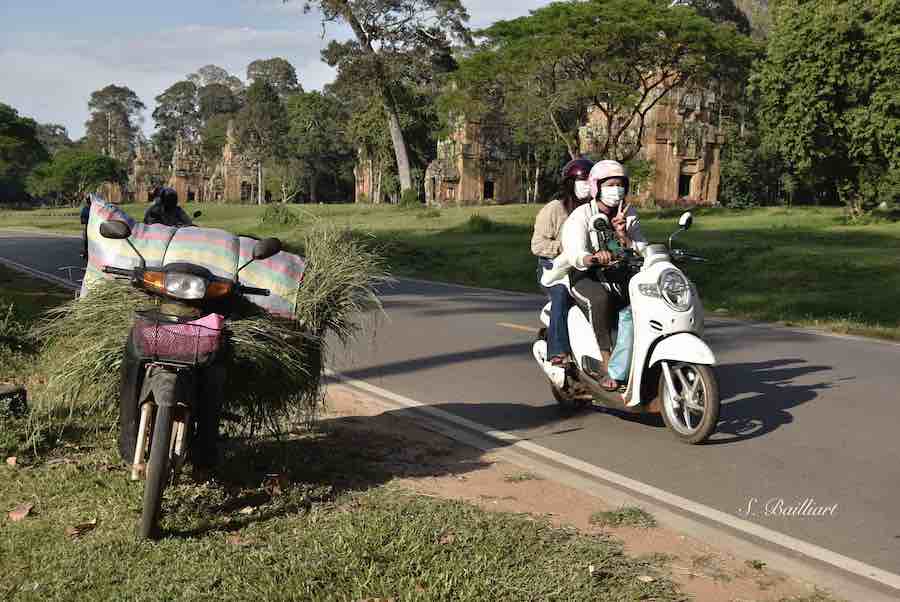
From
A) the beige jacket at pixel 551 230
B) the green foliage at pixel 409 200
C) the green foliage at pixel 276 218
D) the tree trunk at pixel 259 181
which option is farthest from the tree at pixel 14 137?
the beige jacket at pixel 551 230

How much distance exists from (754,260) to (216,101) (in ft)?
316

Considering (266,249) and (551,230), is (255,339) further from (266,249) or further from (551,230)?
(551,230)

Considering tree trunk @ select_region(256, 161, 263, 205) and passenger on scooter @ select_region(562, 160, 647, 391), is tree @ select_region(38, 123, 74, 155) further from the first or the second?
passenger on scooter @ select_region(562, 160, 647, 391)

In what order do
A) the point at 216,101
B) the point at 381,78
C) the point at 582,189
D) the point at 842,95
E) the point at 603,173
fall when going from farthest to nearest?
the point at 216,101 < the point at 381,78 < the point at 842,95 < the point at 582,189 < the point at 603,173

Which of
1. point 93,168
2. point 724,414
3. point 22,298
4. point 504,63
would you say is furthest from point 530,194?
point 724,414

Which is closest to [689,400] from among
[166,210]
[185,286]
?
[185,286]

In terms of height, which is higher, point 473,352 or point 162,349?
point 162,349

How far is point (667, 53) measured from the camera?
1352 inches

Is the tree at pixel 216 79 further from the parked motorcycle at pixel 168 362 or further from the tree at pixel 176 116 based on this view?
the parked motorcycle at pixel 168 362

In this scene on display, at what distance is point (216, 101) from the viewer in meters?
107

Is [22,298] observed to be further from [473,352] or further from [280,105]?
[280,105]

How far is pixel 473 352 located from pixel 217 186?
7950 cm

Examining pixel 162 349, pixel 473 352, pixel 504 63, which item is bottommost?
pixel 473 352

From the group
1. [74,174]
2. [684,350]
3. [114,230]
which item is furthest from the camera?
[74,174]
